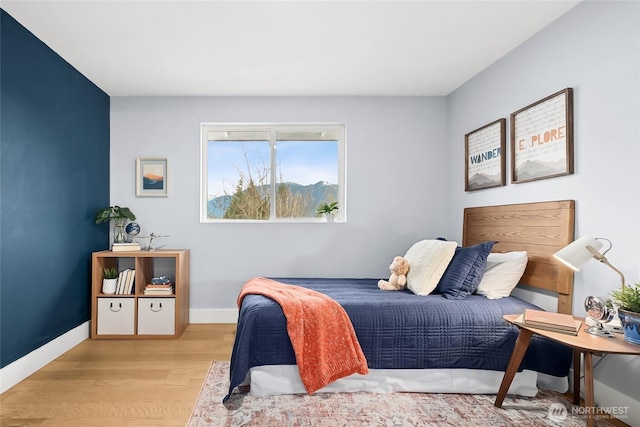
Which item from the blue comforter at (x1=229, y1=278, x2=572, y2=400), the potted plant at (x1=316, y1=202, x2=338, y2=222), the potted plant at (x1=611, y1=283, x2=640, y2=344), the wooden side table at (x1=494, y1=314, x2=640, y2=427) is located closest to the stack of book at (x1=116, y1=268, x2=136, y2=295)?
the blue comforter at (x1=229, y1=278, x2=572, y2=400)

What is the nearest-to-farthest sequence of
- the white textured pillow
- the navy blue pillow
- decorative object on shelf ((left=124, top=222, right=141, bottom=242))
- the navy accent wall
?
the navy accent wall < the navy blue pillow < the white textured pillow < decorative object on shelf ((left=124, top=222, right=141, bottom=242))

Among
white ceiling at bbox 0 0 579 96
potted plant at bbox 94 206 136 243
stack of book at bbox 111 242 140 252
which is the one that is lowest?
stack of book at bbox 111 242 140 252

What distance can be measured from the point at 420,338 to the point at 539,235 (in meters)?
1.13

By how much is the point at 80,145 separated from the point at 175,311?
5.78ft

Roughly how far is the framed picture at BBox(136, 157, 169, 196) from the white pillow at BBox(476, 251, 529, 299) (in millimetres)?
3200

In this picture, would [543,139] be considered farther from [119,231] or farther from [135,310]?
[119,231]

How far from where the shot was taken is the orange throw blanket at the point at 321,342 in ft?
7.17

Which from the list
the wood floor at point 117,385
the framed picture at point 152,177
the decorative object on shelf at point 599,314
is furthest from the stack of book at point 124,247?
the decorative object on shelf at point 599,314

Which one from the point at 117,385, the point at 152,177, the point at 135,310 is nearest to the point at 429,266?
the point at 117,385

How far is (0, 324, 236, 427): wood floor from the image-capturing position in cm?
204

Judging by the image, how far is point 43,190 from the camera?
9.07 ft

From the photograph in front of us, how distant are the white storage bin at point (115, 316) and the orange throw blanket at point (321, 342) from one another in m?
1.92

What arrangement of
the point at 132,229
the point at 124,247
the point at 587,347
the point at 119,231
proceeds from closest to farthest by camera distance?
the point at 587,347
the point at 124,247
the point at 132,229
the point at 119,231

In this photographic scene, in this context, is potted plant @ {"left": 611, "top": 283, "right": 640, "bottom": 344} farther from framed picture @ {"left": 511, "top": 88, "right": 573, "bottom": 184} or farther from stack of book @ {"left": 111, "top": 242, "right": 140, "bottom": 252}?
stack of book @ {"left": 111, "top": 242, "right": 140, "bottom": 252}
